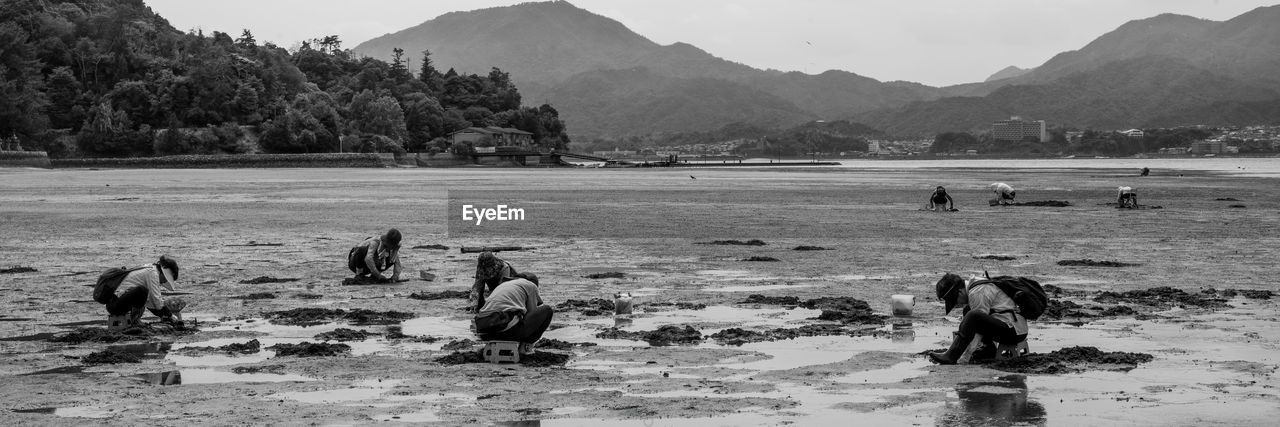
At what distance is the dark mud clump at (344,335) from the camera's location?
1655 centimetres

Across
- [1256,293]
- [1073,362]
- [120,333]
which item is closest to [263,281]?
[120,333]

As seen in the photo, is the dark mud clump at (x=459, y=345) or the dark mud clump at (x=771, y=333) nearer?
the dark mud clump at (x=459, y=345)

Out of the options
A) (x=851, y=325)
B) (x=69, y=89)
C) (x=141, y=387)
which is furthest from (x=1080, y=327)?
(x=69, y=89)

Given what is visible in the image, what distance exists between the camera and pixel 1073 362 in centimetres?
1440

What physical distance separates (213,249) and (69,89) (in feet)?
591

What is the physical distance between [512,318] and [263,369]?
2.85 m

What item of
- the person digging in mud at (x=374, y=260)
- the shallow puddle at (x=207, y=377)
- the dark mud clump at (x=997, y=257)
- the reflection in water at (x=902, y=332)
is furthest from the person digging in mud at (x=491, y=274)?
the dark mud clump at (x=997, y=257)

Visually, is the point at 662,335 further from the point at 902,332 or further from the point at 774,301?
the point at 774,301

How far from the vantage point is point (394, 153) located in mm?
179250

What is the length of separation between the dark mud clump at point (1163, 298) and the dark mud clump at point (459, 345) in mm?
10352

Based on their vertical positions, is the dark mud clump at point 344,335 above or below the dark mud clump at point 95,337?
below

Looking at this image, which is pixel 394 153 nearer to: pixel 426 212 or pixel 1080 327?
pixel 426 212

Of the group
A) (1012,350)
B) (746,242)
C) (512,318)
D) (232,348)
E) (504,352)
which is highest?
(512,318)

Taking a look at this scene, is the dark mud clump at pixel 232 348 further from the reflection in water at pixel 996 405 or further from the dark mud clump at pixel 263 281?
the reflection in water at pixel 996 405
